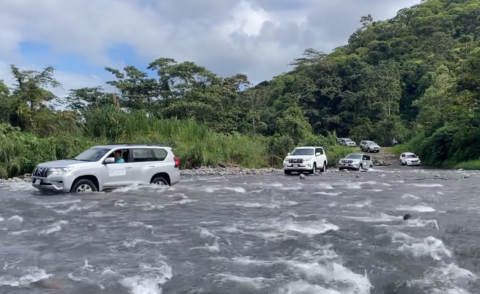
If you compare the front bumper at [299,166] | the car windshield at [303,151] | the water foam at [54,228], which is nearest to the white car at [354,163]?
the car windshield at [303,151]

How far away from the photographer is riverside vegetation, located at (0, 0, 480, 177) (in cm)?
2545

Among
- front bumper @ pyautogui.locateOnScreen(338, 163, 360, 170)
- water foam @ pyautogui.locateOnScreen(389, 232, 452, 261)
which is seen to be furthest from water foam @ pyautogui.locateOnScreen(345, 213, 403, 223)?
front bumper @ pyautogui.locateOnScreen(338, 163, 360, 170)

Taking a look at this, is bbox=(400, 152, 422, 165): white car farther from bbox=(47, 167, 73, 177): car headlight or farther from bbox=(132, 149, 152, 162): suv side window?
bbox=(47, 167, 73, 177): car headlight

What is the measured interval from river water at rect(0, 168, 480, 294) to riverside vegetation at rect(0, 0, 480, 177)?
11.4m

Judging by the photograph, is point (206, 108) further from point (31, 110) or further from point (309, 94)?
point (309, 94)

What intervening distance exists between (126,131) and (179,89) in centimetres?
1689

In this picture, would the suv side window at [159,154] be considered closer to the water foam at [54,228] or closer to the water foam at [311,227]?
the water foam at [54,228]

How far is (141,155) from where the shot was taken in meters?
14.4

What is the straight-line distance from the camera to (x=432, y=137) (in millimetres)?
43969

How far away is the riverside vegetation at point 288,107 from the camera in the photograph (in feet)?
83.5

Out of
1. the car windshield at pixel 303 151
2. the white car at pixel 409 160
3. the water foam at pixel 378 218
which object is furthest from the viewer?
Answer: the white car at pixel 409 160

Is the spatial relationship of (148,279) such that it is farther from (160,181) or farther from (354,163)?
(354,163)

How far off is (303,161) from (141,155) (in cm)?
1242

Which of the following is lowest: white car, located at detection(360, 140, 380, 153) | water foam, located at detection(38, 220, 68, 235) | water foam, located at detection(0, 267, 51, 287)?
water foam, located at detection(0, 267, 51, 287)
